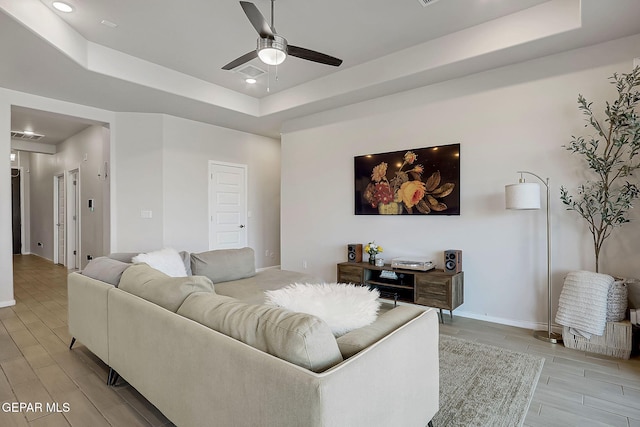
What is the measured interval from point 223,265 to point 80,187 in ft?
16.1

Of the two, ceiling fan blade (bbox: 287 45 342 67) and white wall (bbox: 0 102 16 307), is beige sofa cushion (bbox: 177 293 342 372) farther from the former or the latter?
white wall (bbox: 0 102 16 307)

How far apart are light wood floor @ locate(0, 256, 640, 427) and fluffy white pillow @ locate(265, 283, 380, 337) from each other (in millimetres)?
1109

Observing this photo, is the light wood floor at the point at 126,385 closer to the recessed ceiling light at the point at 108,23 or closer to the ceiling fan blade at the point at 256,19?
the ceiling fan blade at the point at 256,19

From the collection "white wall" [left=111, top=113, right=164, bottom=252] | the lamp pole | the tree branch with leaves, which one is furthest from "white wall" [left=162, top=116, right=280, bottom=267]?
the tree branch with leaves

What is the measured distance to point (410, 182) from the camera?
4.25m

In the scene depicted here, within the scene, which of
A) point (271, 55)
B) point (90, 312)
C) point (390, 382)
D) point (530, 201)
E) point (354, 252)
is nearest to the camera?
point (390, 382)

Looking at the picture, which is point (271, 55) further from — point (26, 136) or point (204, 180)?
point (26, 136)

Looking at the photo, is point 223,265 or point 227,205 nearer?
point 223,265

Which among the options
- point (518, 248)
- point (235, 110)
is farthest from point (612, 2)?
point (235, 110)

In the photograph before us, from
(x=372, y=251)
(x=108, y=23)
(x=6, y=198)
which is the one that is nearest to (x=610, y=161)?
(x=372, y=251)

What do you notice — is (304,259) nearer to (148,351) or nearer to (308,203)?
(308,203)

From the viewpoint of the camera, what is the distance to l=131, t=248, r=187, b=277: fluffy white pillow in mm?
2896

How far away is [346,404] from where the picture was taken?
1.08 m

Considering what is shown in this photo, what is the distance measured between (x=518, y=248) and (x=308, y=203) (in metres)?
3.02
